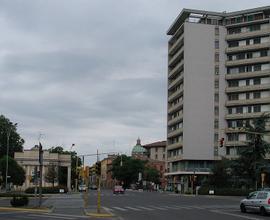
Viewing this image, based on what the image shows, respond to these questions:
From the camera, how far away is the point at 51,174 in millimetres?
113500

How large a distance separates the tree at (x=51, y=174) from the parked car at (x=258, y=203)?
77650mm

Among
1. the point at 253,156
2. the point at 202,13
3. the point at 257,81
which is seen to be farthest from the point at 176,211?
the point at 202,13

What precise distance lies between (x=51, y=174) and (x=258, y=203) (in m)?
81.9

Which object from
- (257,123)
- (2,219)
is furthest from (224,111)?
(2,219)

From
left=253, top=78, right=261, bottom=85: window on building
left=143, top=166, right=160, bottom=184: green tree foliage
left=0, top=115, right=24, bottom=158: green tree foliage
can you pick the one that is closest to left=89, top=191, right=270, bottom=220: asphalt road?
left=253, top=78, right=261, bottom=85: window on building

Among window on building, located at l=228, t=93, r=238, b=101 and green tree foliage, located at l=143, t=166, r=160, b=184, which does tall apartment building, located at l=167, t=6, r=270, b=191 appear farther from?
green tree foliage, located at l=143, t=166, r=160, b=184

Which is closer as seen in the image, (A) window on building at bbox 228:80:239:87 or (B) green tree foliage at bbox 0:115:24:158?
(A) window on building at bbox 228:80:239:87

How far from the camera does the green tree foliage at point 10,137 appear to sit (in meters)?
136

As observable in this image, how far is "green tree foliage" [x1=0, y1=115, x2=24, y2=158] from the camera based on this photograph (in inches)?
5374

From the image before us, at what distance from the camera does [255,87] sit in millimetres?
114312

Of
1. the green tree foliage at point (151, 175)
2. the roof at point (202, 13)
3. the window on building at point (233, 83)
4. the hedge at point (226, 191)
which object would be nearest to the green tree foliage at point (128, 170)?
the green tree foliage at point (151, 175)

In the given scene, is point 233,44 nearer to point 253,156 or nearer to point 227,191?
point 253,156

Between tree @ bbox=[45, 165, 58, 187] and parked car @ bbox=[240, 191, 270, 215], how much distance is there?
255 ft

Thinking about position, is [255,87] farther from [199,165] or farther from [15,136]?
[15,136]
